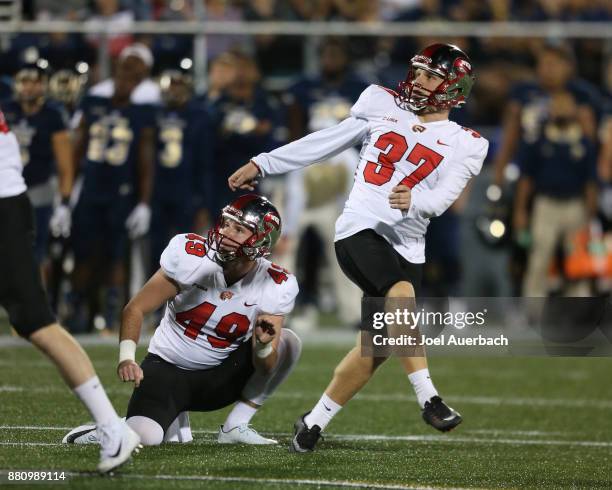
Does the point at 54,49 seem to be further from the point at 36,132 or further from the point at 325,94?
the point at 325,94

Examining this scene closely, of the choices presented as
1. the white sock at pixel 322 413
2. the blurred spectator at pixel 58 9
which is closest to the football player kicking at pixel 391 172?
the white sock at pixel 322 413

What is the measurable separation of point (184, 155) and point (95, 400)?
601 centimetres

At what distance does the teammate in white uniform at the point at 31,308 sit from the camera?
4.25 metres

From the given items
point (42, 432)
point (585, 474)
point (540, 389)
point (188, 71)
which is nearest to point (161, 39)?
point (188, 71)

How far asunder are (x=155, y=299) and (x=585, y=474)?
70.6 inches

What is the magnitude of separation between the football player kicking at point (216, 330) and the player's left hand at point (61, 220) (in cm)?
390

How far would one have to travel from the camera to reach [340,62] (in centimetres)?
1073

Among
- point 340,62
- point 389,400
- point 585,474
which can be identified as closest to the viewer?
point 585,474

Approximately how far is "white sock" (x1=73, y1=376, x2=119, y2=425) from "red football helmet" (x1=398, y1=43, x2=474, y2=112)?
1952 mm

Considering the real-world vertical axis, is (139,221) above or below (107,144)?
below

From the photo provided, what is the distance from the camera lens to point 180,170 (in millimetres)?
10203

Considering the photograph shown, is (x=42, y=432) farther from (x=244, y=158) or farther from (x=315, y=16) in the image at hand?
(x=315, y=16)

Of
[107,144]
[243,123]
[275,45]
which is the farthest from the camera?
[275,45]

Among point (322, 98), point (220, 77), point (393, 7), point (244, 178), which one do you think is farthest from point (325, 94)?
point (244, 178)
